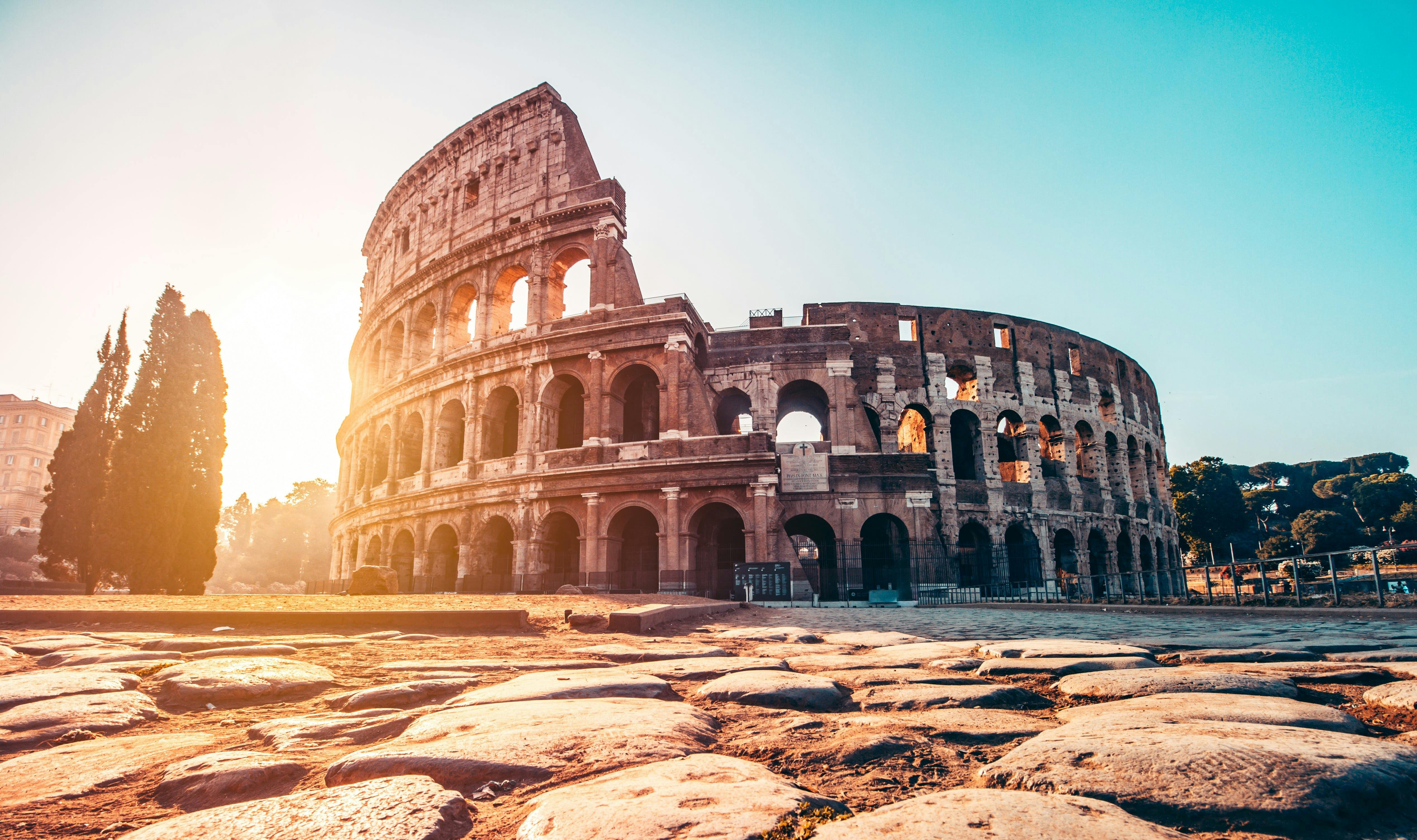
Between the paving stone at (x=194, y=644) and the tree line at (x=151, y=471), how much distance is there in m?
22.4

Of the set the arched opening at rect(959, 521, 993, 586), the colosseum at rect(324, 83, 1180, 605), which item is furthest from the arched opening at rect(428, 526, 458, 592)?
the arched opening at rect(959, 521, 993, 586)

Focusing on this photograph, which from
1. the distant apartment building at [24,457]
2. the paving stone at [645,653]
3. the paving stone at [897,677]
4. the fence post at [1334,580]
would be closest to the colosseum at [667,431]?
the fence post at [1334,580]

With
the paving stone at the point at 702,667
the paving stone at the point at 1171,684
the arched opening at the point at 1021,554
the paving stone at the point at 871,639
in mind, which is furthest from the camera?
the arched opening at the point at 1021,554

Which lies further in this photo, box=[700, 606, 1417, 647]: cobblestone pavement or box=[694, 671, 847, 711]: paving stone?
box=[700, 606, 1417, 647]: cobblestone pavement

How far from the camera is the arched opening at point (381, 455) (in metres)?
24.8

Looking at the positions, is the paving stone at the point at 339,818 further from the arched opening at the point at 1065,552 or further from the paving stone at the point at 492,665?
the arched opening at the point at 1065,552

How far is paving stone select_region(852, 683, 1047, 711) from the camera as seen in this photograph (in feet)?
9.07

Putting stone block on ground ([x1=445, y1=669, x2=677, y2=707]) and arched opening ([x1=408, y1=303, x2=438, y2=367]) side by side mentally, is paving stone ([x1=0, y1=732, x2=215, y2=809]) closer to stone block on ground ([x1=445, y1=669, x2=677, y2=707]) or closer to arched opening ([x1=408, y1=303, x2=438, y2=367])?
stone block on ground ([x1=445, y1=669, x2=677, y2=707])

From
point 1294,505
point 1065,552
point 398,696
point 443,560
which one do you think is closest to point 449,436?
point 443,560

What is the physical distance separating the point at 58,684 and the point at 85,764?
1.31 m

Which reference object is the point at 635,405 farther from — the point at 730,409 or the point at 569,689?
the point at 569,689

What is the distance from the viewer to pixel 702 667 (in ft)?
12.3

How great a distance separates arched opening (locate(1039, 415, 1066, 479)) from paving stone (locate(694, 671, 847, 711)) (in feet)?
78.4

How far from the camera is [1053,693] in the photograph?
3055mm
